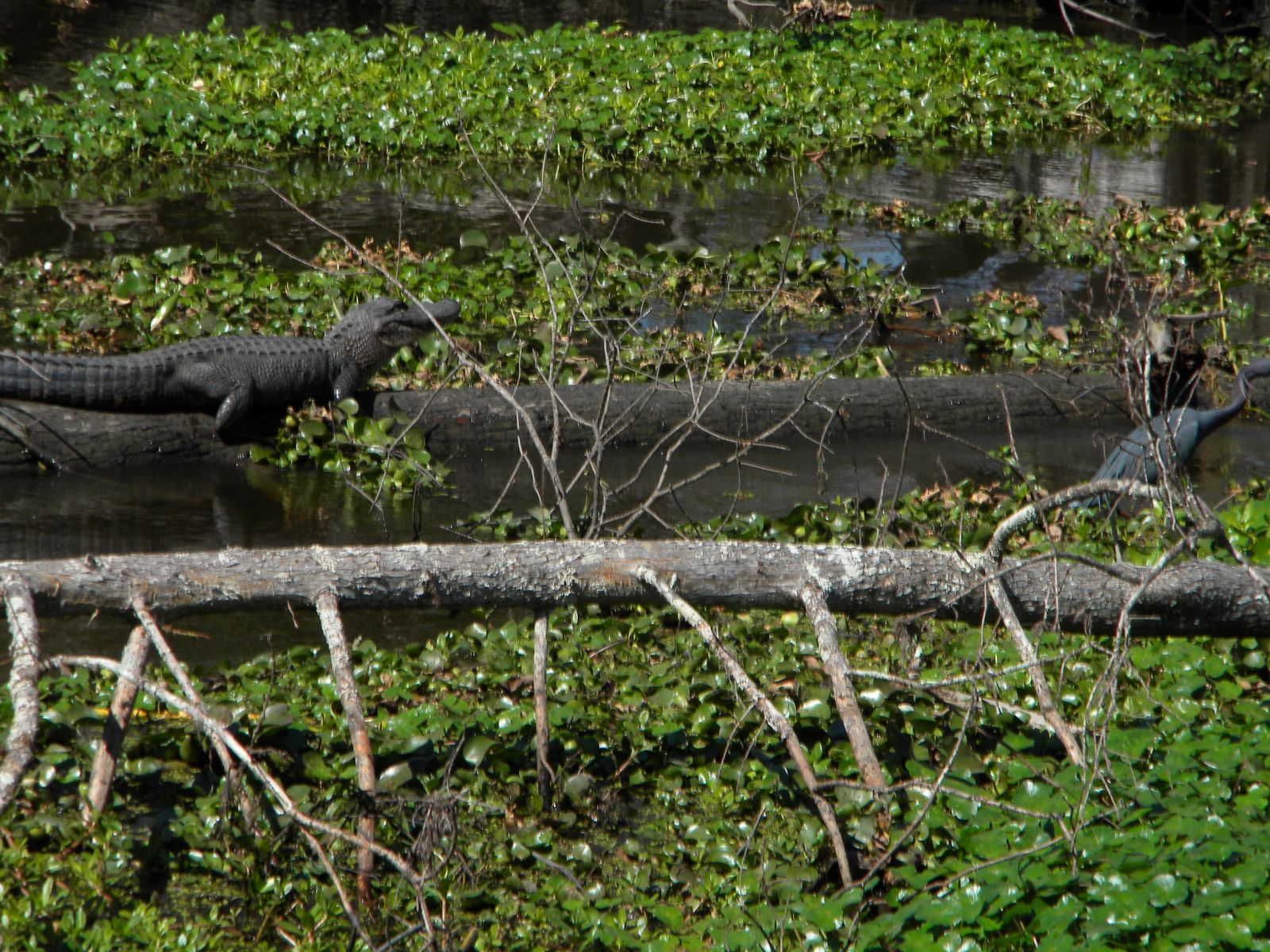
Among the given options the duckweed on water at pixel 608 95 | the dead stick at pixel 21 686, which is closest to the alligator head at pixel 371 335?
the duckweed on water at pixel 608 95

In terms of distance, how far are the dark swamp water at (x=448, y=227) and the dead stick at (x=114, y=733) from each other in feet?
3.31

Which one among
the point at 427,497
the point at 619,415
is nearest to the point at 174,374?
the point at 427,497

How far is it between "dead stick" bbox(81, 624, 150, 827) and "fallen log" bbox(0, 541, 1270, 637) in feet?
0.89

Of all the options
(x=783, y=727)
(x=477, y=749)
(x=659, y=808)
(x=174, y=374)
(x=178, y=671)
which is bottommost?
(x=659, y=808)

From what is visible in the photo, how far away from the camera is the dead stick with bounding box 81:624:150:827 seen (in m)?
3.28

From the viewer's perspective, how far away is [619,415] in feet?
21.7

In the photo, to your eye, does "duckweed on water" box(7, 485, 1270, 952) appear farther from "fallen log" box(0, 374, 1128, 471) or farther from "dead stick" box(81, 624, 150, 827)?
"fallen log" box(0, 374, 1128, 471)

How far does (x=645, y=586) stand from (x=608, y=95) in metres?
10.9

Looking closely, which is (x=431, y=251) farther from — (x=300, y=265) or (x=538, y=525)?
(x=538, y=525)

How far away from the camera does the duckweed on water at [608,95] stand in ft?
→ 41.5

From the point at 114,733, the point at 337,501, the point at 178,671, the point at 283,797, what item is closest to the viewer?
the point at 283,797

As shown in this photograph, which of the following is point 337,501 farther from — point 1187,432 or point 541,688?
point 1187,432

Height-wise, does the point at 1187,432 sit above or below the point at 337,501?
above

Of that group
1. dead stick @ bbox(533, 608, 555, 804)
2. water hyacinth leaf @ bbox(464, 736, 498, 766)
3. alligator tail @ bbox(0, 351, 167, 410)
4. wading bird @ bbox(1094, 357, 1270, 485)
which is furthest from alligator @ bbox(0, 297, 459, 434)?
wading bird @ bbox(1094, 357, 1270, 485)
